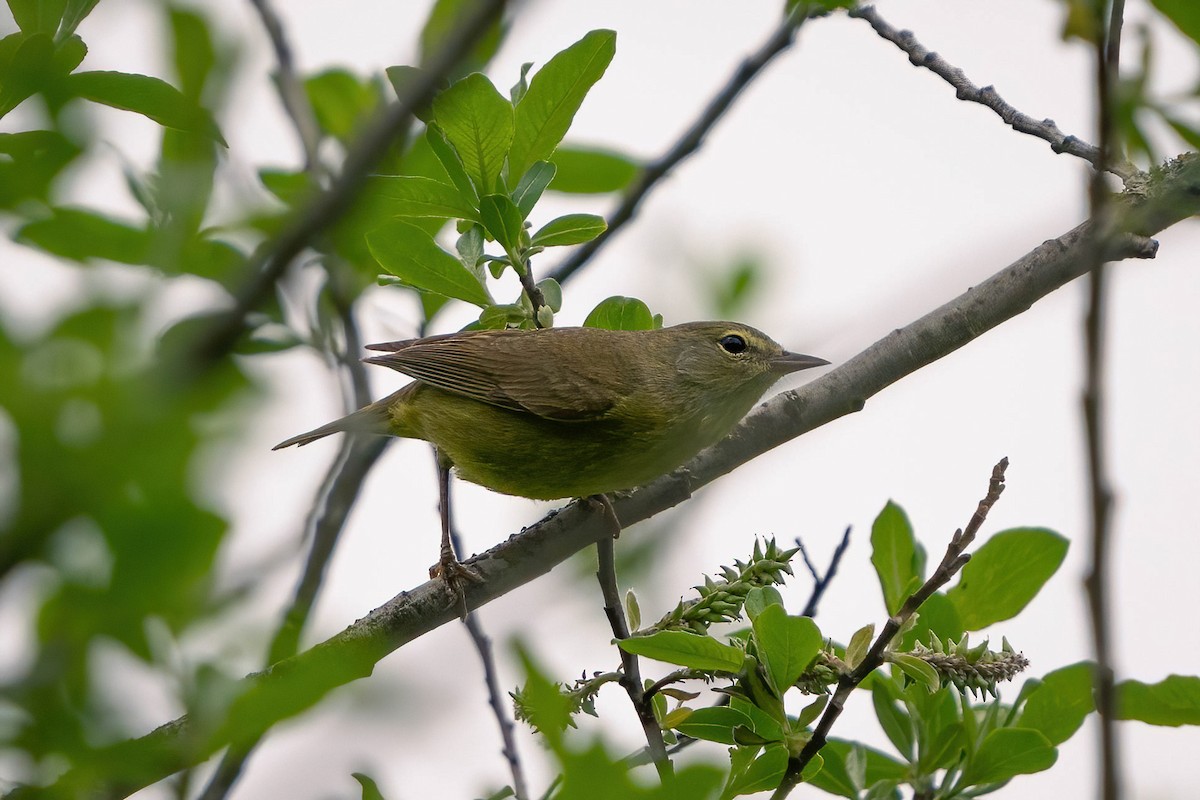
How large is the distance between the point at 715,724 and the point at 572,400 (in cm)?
277

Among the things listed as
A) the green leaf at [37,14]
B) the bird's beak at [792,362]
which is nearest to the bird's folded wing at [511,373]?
the bird's beak at [792,362]

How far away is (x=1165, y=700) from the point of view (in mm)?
2846

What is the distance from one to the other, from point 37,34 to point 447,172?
73.2 inches

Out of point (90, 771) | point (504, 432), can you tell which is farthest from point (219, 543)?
point (504, 432)

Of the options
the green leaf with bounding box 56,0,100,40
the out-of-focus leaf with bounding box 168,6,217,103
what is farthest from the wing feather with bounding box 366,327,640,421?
the out-of-focus leaf with bounding box 168,6,217,103

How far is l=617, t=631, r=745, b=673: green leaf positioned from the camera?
2.89 meters

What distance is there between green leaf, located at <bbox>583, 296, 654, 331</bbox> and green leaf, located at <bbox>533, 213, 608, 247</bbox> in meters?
0.25

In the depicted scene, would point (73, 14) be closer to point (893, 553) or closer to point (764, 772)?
point (764, 772)

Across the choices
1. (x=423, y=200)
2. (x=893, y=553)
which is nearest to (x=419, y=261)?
(x=423, y=200)

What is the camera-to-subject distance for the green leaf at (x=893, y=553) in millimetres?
3383

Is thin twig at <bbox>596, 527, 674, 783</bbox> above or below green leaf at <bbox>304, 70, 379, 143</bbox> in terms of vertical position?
below

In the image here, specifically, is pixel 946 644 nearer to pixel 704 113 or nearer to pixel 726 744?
pixel 726 744

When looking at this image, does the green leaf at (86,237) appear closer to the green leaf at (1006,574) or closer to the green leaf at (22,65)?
the green leaf at (22,65)

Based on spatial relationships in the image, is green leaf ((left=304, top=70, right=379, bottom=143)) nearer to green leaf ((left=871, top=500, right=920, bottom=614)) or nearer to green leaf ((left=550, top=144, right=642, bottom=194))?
green leaf ((left=550, top=144, right=642, bottom=194))
